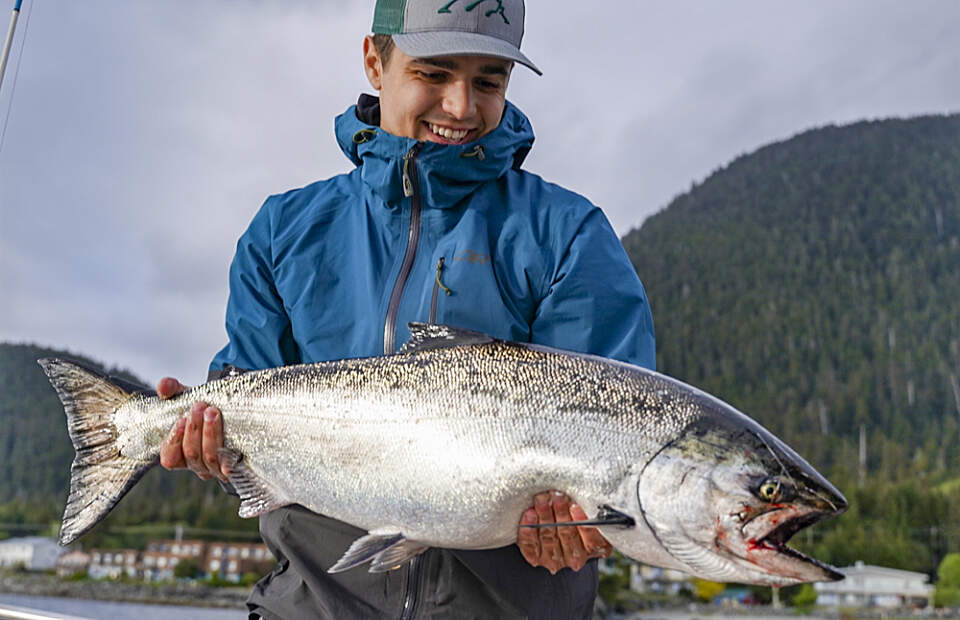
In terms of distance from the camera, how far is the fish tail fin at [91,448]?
268 cm

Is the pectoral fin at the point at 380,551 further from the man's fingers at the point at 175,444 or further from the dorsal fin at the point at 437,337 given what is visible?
the man's fingers at the point at 175,444

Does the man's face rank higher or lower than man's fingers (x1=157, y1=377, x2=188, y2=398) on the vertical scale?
higher

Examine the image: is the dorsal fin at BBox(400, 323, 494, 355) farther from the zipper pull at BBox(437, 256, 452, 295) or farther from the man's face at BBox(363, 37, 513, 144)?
the man's face at BBox(363, 37, 513, 144)

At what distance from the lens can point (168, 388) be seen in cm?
273

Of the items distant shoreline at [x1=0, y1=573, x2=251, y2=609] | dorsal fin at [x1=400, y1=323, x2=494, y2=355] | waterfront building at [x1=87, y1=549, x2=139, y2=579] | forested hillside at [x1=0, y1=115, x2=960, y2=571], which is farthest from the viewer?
waterfront building at [x1=87, y1=549, x2=139, y2=579]

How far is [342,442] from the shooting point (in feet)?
8.07

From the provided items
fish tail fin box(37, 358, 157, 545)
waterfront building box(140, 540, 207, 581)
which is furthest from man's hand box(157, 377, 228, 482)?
waterfront building box(140, 540, 207, 581)

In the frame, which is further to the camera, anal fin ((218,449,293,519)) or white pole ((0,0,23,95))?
white pole ((0,0,23,95))

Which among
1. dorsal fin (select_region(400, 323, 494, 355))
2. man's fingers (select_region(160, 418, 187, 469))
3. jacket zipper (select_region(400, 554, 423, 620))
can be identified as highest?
dorsal fin (select_region(400, 323, 494, 355))

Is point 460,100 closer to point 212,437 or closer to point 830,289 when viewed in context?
point 212,437

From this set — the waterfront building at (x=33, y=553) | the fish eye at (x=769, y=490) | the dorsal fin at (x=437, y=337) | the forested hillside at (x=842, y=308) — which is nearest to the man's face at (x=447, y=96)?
the dorsal fin at (x=437, y=337)

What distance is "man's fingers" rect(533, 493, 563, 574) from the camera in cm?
223

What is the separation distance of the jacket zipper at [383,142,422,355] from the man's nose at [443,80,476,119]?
0.18m

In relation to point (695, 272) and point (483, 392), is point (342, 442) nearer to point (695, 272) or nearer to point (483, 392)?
point (483, 392)
